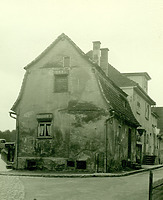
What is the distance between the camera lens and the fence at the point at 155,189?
26.7 feet

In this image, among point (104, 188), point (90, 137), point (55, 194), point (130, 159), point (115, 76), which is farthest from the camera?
point (115, 76)

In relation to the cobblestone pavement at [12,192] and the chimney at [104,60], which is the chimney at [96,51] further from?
the cobblestone pavement at [12,192]

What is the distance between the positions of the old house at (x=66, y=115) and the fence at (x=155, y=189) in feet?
36.7

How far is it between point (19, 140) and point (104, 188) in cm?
1030

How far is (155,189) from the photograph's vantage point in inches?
336

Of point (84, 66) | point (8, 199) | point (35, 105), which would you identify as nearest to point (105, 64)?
point (84, 66)

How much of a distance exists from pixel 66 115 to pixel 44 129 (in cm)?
164

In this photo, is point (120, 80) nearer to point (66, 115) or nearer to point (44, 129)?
point (66, 115)

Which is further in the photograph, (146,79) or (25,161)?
(146,79)

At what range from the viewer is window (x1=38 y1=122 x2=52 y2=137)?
21.3 meters

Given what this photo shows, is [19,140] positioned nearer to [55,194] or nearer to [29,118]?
[29,118]

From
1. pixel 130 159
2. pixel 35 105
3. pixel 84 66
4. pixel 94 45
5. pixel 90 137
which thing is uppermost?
pixel 94 45

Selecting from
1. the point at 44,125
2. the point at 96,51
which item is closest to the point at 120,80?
the point at 96,51

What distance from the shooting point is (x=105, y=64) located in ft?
84.3
